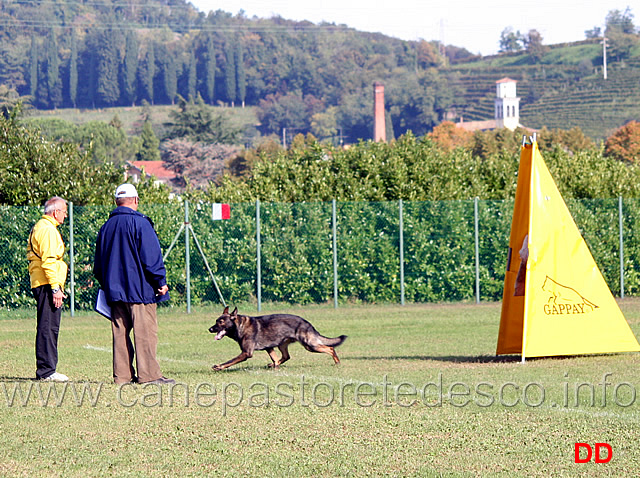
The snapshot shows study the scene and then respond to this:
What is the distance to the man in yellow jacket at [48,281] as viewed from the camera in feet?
36.3

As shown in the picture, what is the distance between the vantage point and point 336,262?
23391 mm

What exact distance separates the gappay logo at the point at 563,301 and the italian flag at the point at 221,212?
11019 mm

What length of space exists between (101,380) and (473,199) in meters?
15.8

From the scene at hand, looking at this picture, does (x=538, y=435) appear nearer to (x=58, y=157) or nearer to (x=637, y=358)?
(x=637, y=358)

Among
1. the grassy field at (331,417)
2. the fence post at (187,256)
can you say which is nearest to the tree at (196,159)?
the fence post at (187,256)

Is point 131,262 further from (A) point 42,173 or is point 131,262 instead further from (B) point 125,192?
(A) point 42,173

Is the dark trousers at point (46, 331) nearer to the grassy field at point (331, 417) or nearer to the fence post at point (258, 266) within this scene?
the grassy field at point (331, 417)

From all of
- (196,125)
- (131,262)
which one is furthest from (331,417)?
(196,125)

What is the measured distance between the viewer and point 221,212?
2258cm

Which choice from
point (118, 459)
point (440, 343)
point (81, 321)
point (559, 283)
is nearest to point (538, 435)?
point (118, 459)

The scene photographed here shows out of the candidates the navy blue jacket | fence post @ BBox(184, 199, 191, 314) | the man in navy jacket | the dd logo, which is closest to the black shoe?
the man in navy jacket

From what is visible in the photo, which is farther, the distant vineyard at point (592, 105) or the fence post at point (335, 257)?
the distant vineyard at point (592, 105)

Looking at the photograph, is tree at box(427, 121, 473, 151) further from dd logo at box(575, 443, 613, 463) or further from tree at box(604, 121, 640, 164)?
dd logo at box(575, 443, 613, 463)

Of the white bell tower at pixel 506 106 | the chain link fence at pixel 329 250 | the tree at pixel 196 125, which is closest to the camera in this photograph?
the chain link fence at pixel 329 250
